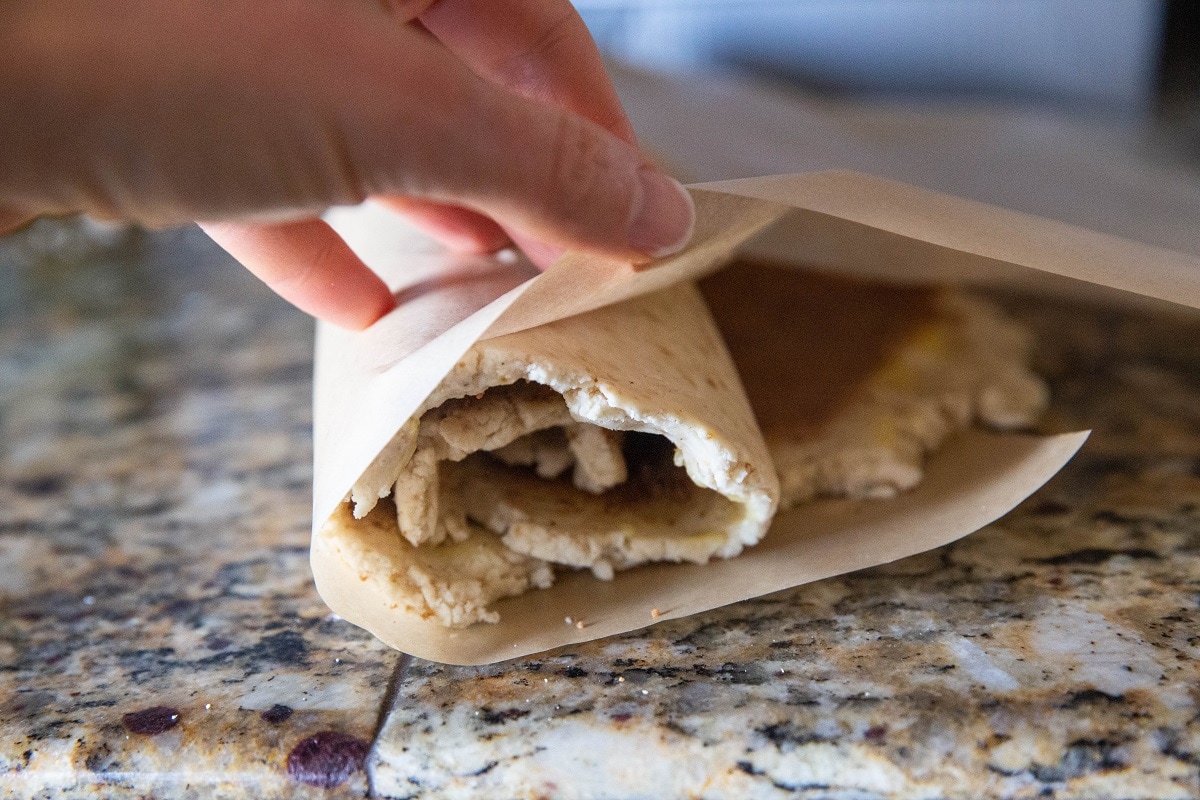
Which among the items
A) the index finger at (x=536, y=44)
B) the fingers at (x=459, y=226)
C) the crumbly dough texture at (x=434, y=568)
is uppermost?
the index finger at (x=536, y=44)

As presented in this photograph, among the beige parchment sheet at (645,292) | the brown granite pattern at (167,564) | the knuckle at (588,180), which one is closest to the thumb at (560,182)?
the knuckle at (588,180)

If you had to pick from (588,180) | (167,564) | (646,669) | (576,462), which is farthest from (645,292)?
(167,564)

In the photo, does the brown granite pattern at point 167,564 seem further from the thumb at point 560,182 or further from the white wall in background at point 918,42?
the white wall in background at point 918,42

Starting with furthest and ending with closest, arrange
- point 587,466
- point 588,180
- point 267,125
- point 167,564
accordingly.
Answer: point 167,564 < point 587,466 < point 588,180 < point 267,125

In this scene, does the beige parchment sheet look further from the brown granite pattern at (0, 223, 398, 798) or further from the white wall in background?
the white wall in background

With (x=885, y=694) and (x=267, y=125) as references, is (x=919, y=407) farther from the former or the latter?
(x=267, y=125)

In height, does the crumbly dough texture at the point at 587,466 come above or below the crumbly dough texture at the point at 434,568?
above

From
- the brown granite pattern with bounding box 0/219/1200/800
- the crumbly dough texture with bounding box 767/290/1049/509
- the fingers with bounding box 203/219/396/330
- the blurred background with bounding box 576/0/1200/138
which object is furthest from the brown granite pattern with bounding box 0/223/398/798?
the blurred background with bounding box 576/0/1200/138
